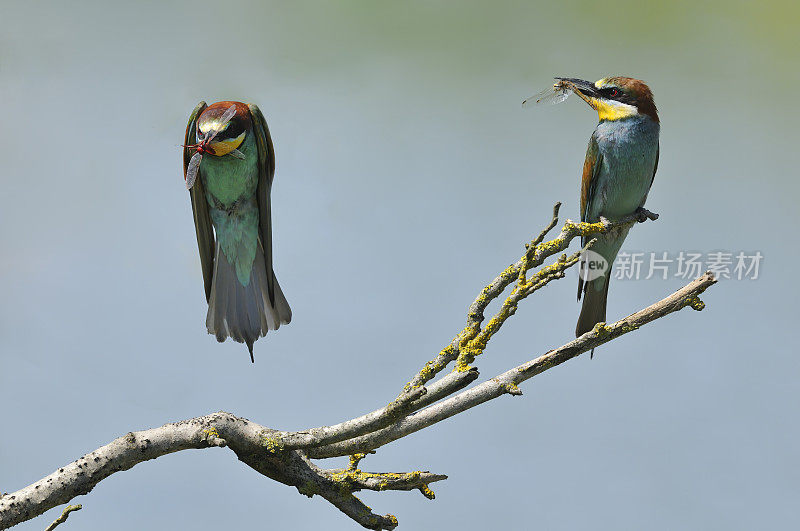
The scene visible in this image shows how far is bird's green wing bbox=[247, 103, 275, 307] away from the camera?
457cm

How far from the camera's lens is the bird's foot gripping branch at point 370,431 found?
3342 millimetres

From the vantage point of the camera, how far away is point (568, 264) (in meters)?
3.45

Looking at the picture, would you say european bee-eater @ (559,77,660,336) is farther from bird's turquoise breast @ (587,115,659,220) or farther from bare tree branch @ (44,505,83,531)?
bare tree branch @ (44,505,83,531)

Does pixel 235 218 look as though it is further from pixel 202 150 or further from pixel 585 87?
pixel 585 87

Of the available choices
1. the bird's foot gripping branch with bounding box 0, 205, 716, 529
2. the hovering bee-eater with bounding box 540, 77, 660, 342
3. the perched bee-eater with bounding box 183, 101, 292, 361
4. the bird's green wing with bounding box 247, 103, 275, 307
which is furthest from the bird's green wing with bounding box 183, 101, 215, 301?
the hovering bee-eater with bounding box 540, 77, 660, 342

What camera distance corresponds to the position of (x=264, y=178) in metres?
4.64

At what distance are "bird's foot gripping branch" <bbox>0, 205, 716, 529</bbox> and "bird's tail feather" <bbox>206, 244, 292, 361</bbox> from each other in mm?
1110

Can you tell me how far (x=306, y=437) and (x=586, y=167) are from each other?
8.48 feet

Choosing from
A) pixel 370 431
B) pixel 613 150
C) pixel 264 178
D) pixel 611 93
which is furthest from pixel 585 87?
pixel 370 431

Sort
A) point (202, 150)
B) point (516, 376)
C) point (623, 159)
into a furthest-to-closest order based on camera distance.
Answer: point (623, 159) < point (202, 150) < point (516, 376)

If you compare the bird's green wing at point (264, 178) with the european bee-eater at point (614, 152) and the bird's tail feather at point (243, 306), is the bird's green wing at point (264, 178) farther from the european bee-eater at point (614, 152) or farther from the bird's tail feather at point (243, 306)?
the european bee-eater at point (614, 152)

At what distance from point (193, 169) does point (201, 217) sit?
0.32 metres

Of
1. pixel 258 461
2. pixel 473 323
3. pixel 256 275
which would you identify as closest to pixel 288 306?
pixel 256 275

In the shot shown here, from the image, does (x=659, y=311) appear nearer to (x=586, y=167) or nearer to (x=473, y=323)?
(x=473, y=323)
